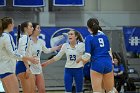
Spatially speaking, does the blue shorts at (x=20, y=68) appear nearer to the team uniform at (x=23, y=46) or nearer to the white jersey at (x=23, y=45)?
the team uniform at (x=23, y=46)

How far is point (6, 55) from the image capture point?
5.27m

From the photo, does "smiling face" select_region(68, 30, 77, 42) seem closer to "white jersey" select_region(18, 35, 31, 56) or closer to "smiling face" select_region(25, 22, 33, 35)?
"smiling face" select_region(25, 22, 33, 35)

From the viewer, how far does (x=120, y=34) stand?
12617 mm

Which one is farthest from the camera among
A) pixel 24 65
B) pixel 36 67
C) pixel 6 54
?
pixel 36 67

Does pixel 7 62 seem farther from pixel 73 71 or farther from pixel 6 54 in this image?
pixel 73 71

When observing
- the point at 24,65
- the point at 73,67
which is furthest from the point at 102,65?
the point at 24,65

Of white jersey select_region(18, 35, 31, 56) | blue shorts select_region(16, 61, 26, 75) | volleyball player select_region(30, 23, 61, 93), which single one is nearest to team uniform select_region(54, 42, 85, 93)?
volleyball player select_region(30, 23, 61, 93)

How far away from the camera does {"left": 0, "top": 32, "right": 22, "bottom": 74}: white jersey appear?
517 cm

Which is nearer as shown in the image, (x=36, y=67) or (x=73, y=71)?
(x=36, y=67)

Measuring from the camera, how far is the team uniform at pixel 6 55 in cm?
517

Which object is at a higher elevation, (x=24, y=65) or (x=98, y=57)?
(x=98, y=57)

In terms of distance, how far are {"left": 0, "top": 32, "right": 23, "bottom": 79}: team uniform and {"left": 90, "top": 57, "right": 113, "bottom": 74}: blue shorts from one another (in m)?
1.39

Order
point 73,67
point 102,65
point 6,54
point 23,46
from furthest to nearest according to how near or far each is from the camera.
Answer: point 73,67, point 23,46, point 102,65, point 6,54

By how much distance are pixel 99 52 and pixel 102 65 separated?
231 millimetres
